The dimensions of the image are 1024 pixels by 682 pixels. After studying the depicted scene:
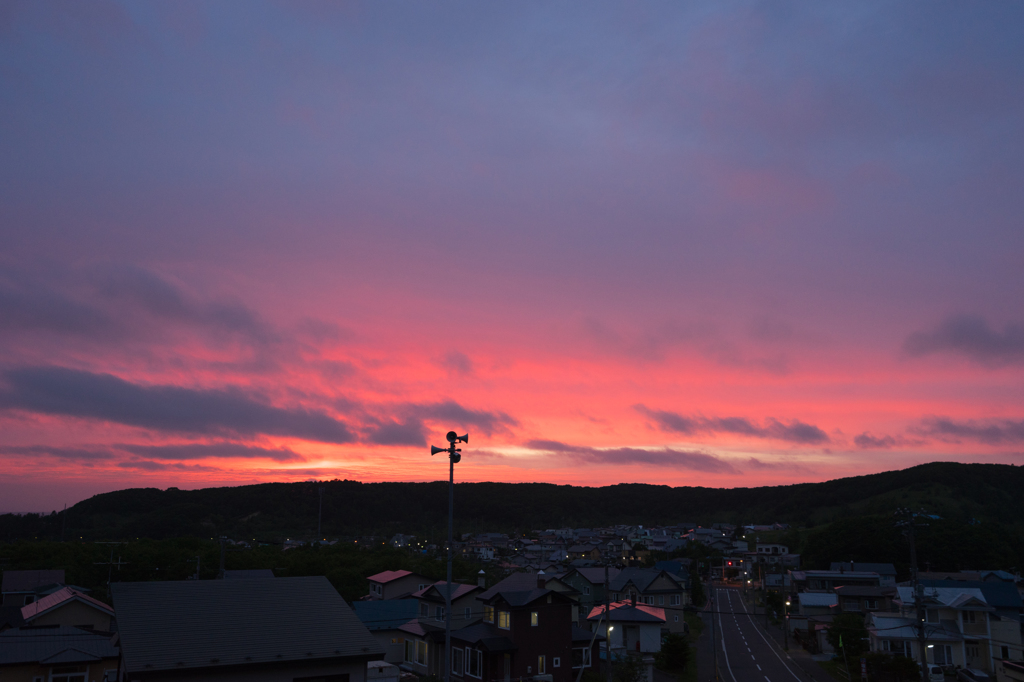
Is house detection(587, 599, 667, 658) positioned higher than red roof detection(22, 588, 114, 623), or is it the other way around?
red roof detection(22, 588, 114, 623)

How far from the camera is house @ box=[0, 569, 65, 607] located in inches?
2191

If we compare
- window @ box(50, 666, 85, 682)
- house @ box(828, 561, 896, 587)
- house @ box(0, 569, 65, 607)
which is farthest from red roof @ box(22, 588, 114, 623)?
house @ box(828, 561, 896, 587)

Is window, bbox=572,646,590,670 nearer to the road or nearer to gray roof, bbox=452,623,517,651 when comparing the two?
gray roof, bbox=452,623,517,651

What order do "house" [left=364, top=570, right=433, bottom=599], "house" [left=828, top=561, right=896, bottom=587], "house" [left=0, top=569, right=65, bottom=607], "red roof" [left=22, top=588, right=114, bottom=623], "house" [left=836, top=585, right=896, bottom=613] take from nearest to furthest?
"red roof" [left=22, top=588, right=114, bottom=623] → "house" [left=0, top=569, right=65, bottom=607] → "house" [left=364, top=570, right=433, bottom=599] → "house" [left=836, top=585, right=896, bottom=613] → "house" [left=828, top=561, right=896, bottom=587]

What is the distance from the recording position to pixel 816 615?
70188 millimetres

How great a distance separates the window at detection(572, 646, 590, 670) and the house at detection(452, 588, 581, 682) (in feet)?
5.40

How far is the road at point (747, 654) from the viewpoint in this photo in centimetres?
4253

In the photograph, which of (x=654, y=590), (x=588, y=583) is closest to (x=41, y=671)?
(x=588, y=583)

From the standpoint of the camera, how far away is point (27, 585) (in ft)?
192

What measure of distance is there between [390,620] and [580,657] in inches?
559

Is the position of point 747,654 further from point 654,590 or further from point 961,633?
point 654,590

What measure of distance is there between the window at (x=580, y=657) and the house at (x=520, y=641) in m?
1.65

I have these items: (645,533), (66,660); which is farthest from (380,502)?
(66,660)

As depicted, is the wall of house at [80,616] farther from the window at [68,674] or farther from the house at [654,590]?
the house at [654,590]
